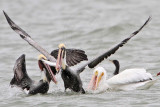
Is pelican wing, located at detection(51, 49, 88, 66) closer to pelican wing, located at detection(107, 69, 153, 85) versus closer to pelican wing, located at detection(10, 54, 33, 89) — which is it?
pelican wing, located at detection(107, 69, 153, 85)

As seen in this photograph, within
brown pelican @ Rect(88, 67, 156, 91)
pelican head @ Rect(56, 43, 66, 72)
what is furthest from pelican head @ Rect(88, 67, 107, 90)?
pelican head @ Rect(56, 43, 66, 72)

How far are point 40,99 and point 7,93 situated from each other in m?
1.20

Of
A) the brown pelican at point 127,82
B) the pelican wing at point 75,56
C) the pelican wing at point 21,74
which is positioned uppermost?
the pelican wing at point 75,56

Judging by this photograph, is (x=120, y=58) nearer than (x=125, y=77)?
No

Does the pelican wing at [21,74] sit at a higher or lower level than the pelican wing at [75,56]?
lower

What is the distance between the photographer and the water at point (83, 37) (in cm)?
1067

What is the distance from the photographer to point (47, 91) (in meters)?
11.5

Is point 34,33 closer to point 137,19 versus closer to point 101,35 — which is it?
point 101,35

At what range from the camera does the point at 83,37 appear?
19.0m

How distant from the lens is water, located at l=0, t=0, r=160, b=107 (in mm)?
10672

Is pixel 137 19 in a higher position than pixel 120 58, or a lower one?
higher

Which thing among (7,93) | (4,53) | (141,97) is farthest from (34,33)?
(141,97)

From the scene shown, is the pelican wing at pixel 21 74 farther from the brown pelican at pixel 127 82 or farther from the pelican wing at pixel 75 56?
the brown pelican at pixel 127 82

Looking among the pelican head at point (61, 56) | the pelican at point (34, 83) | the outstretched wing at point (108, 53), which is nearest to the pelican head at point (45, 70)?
the pelican at point (34, 83)
